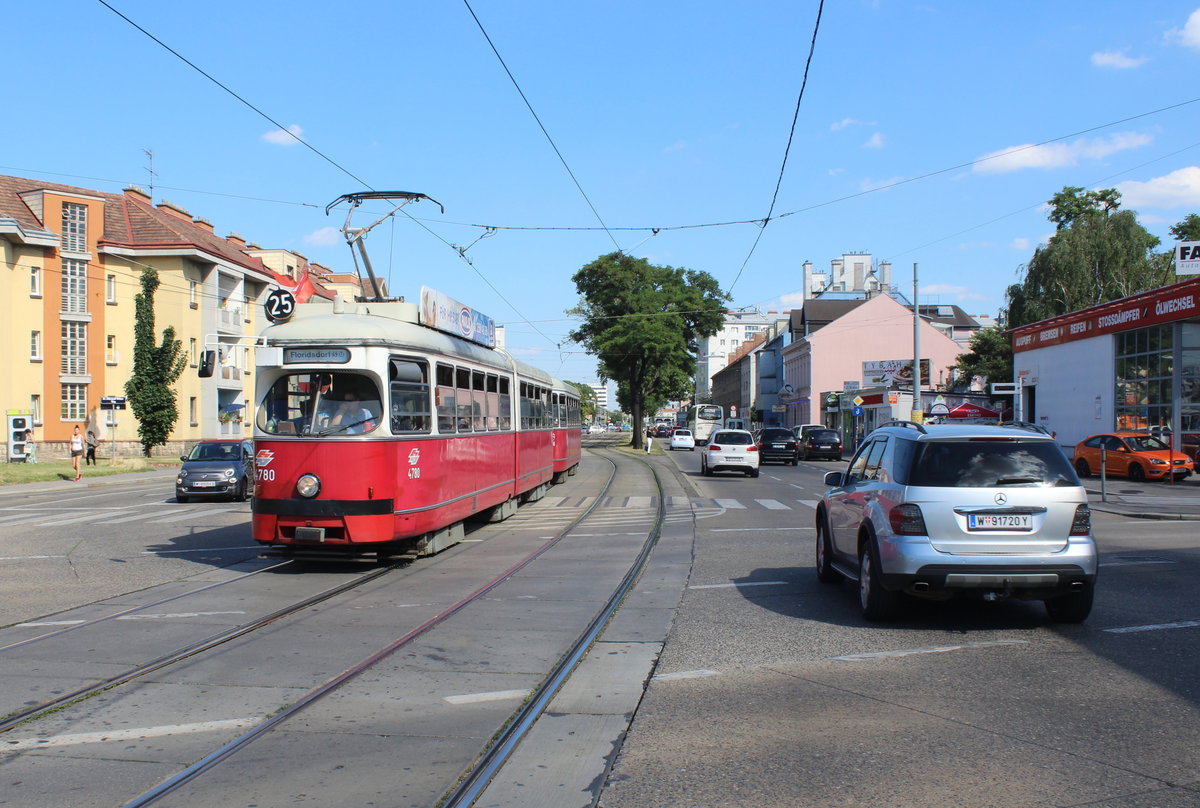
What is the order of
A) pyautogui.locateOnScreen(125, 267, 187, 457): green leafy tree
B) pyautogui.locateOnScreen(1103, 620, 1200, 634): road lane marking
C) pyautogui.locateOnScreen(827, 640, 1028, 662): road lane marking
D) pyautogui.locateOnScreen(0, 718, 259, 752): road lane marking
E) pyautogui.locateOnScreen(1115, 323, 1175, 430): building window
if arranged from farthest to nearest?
pyautogui.locateOnScreen(125, 267, 187, 457): green leafy tree → pyautogui.locateOnScreen(1115, 323, 1175, 430): building window → pyautogui.locateOnScreen(1103, 620, 1200, 634): road lane marking → pyautogui.locateOnScreen(827, 640, 1028, 662): road lane marking → pyautogui.locateOnScreen(0, 718, 259, 752): road lane marking

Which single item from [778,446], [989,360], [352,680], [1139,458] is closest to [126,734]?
[352,680]

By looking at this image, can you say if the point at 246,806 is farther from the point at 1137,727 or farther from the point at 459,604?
the point at 459,604

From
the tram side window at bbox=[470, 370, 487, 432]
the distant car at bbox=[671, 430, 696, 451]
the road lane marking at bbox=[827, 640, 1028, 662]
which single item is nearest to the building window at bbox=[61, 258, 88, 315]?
the distant car at bbox=[671, 430, 696, 451]

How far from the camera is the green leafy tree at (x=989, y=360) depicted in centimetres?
6444

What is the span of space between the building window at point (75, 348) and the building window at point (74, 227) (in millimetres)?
3779

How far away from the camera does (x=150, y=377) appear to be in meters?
49.3

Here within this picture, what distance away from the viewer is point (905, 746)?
5.14m

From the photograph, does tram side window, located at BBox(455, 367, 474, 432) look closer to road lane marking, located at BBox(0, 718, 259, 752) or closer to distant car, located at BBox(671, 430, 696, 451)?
road lane marking, located at BBox(0, 718, 259, 752)

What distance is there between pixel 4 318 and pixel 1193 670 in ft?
163

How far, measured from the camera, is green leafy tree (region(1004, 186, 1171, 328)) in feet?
165

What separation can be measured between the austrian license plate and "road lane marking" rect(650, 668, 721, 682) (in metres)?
2.46

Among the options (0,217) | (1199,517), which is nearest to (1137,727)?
(1199,517)

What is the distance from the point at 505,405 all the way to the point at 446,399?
4614 mm

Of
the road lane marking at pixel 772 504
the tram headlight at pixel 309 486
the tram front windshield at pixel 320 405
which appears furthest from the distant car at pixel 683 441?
the tram headlight at pixel 309 486
